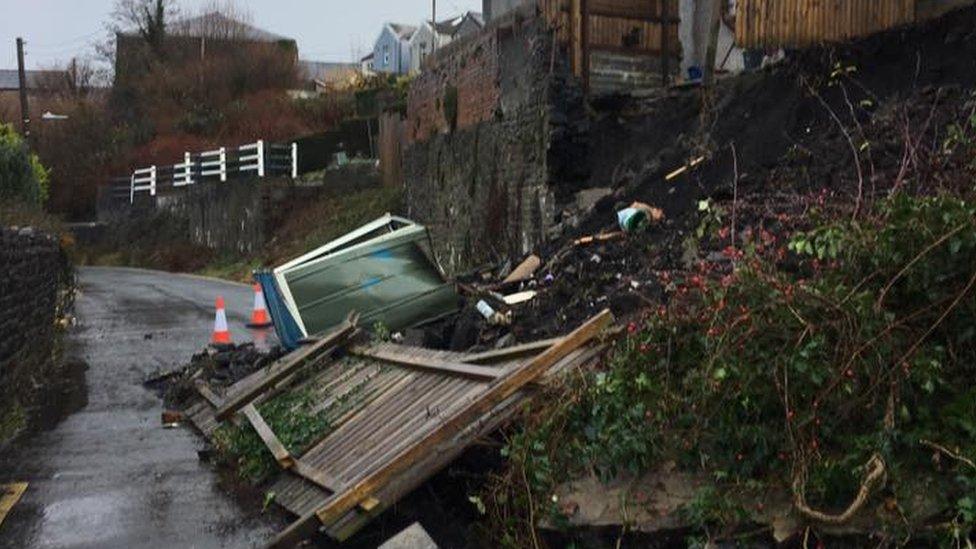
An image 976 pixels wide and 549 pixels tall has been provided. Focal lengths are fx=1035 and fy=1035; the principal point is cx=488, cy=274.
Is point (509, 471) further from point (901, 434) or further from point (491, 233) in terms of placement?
point (491, 233)

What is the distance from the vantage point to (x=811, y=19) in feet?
35.7

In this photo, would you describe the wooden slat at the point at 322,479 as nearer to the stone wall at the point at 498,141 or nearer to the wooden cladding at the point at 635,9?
the stone wall at the point at 498,141

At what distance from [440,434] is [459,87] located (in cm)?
1378

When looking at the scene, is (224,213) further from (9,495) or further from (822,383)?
(822,383)

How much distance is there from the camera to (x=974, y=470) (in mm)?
4203

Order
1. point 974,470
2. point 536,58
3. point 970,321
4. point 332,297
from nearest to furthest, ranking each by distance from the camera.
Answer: point 974,470 < point 970,321 < point 332,297 < point 536,58

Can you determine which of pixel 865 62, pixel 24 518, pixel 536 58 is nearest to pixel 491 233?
pixel 536 58

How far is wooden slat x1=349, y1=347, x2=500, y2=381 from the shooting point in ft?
21.6

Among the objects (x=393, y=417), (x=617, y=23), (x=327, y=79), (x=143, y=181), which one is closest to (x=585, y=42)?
(x=617, y=23)

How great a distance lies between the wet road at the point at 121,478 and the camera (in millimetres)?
6684

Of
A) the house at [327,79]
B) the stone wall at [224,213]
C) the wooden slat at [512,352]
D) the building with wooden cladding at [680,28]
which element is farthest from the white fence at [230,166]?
the wooden slat at [512,352]

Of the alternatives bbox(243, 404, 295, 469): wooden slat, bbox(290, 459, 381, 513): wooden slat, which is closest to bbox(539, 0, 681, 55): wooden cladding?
bbox(243, 404, 295, 469): wooden slat

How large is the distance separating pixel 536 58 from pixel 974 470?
37.2 ft

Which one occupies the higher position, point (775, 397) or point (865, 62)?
point (865, 62)
